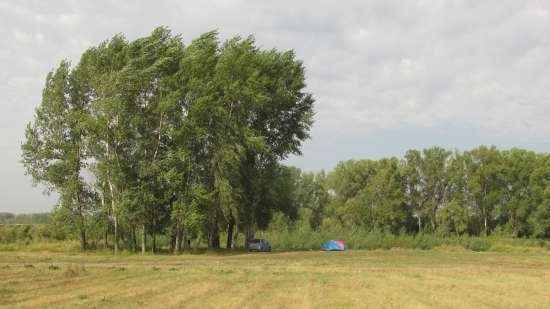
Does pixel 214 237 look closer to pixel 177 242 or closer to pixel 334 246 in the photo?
pixel 177 242

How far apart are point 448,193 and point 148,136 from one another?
6468cm

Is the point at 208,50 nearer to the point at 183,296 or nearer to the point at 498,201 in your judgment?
the point at 183,296

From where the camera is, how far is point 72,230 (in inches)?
1704

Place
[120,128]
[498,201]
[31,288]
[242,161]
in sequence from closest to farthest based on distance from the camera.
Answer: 1. [31,288]
2. [120,128]
3. [242,161]
4. [498,201]

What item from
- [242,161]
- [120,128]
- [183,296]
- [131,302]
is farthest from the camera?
[242,161]

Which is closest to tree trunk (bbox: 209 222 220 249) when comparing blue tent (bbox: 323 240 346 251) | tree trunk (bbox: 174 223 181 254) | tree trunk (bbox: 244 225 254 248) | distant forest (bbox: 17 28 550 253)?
distant forest (bbox: 17 28 550 253)

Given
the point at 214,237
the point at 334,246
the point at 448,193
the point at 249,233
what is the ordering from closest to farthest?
the point at 214,237 < the point at 249,233 < the point at 334,246 < the point at 448,193

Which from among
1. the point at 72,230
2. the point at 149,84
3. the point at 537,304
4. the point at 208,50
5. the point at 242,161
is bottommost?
the point at 537,304

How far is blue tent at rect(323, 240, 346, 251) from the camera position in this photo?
56.0 metres

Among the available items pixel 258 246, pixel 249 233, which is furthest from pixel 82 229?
pixel 258 246

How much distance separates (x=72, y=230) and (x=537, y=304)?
3606 cm

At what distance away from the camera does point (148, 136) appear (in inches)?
1670

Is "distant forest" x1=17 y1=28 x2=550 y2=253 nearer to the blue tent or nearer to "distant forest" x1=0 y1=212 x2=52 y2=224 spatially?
the blue tent

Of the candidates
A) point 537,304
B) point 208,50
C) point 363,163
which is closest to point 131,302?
point 537,304
